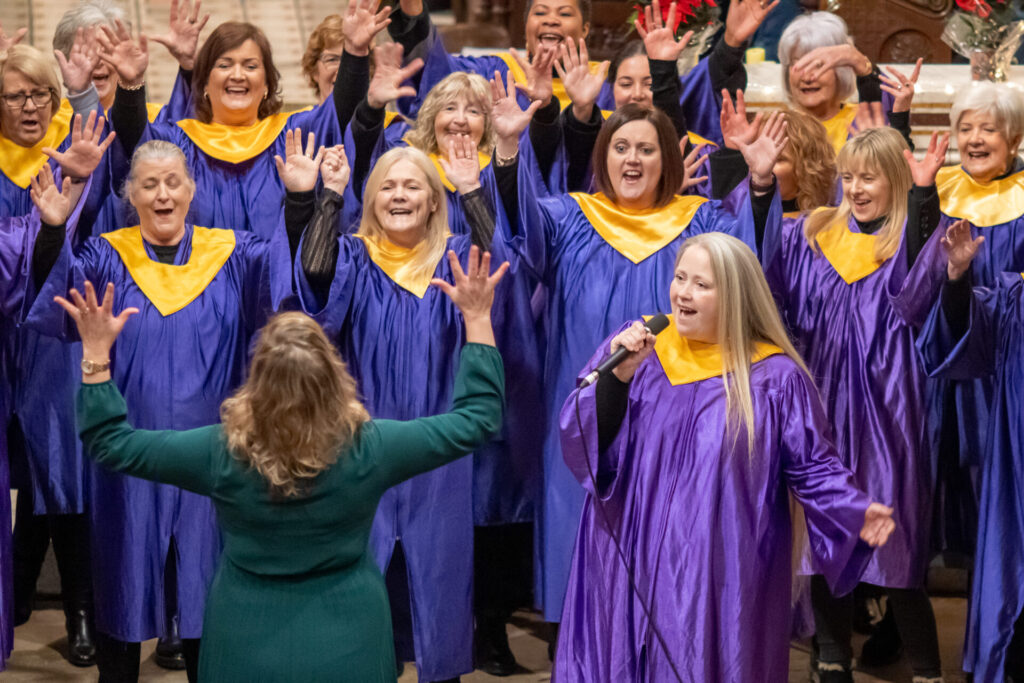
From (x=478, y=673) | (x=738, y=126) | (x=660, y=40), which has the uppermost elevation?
(x=660, y=40)

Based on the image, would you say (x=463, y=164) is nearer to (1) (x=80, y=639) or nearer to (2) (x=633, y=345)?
(2) (x=633, y=345)

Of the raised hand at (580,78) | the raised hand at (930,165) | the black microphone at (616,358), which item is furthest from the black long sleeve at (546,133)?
the black microphone at (616,358)

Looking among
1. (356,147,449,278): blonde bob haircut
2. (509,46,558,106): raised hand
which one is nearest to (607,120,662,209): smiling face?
(509,46,558,106): raised hand

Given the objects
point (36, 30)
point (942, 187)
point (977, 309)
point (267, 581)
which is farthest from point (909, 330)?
point (36, 30)

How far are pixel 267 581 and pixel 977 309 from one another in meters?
2.39

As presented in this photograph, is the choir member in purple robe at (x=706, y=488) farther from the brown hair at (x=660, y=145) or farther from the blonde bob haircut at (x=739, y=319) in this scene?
the brown hair at (x=660, y=145)

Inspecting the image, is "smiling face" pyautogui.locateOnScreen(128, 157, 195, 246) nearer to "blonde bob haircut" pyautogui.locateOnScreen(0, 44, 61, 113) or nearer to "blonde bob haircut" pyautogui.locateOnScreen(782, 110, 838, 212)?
"blonde bob haircut" pyautogui.locateOnScreen(0, 44, 61, 113)

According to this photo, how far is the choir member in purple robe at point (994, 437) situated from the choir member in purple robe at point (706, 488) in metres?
0.84

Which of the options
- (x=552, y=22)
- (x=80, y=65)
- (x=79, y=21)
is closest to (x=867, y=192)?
(x=552, y=22)

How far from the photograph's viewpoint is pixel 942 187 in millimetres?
4953

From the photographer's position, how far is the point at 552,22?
560 centimetres

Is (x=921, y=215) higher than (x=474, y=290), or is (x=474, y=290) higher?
(x=921, y=215)

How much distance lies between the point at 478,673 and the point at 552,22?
2.46 meters

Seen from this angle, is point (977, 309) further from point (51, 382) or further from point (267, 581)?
point (51, 382)
